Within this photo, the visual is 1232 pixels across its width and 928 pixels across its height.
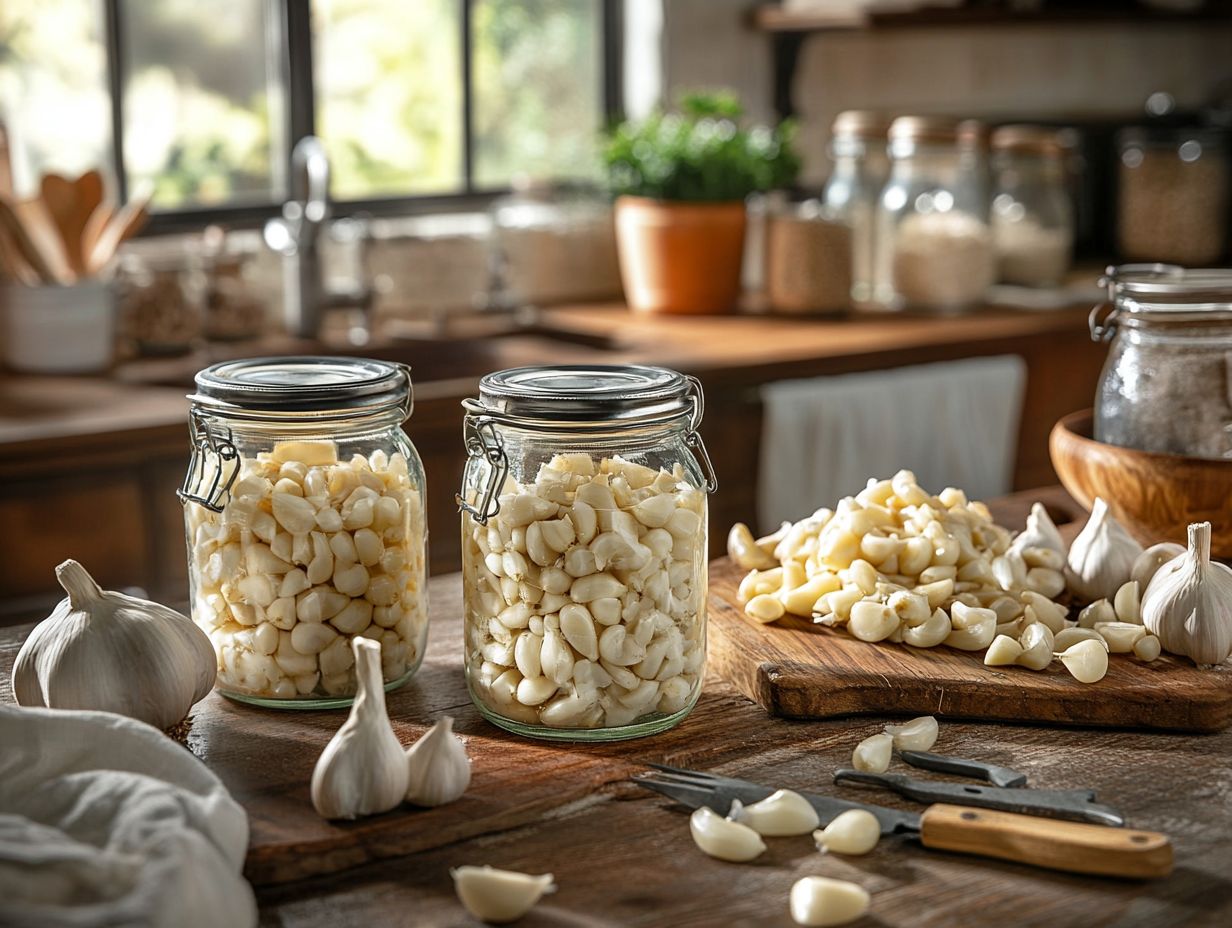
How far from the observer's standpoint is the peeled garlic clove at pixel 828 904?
0.77 meters

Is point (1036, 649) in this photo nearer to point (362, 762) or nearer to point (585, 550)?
point (585, 550)

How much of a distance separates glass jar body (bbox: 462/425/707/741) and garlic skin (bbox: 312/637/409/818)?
0.11m

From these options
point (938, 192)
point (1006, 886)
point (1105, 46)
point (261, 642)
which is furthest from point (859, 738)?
point (1105, 46)

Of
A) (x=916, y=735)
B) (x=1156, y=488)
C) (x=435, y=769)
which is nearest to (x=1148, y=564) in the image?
(x=1156, y=488)

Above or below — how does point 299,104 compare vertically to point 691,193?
above

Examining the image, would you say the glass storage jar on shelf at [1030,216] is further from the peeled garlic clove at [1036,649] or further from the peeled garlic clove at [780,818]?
the peeled garlic clove at [780,818]

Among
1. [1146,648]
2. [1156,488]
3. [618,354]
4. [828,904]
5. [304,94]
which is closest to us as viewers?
[828,904]

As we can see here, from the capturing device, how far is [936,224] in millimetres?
2895

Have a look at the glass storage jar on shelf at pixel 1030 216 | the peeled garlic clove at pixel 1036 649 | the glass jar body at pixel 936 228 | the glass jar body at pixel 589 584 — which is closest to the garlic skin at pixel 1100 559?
the peeled garlic clove at pixel 1036 649

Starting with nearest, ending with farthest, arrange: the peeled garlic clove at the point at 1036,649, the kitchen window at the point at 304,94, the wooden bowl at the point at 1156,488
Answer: the peeled garlic clove at the point at 1036,649
the wooden bowl at the point at 1156,488
the kitchen window at the point at 304,94

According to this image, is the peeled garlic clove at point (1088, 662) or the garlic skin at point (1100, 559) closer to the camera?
the peeled garlic clove at point (1088, 662)

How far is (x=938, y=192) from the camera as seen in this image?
290cm

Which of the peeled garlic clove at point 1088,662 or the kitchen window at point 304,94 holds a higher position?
the kitchen window at point 304,94

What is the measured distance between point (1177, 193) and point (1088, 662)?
257 cm
